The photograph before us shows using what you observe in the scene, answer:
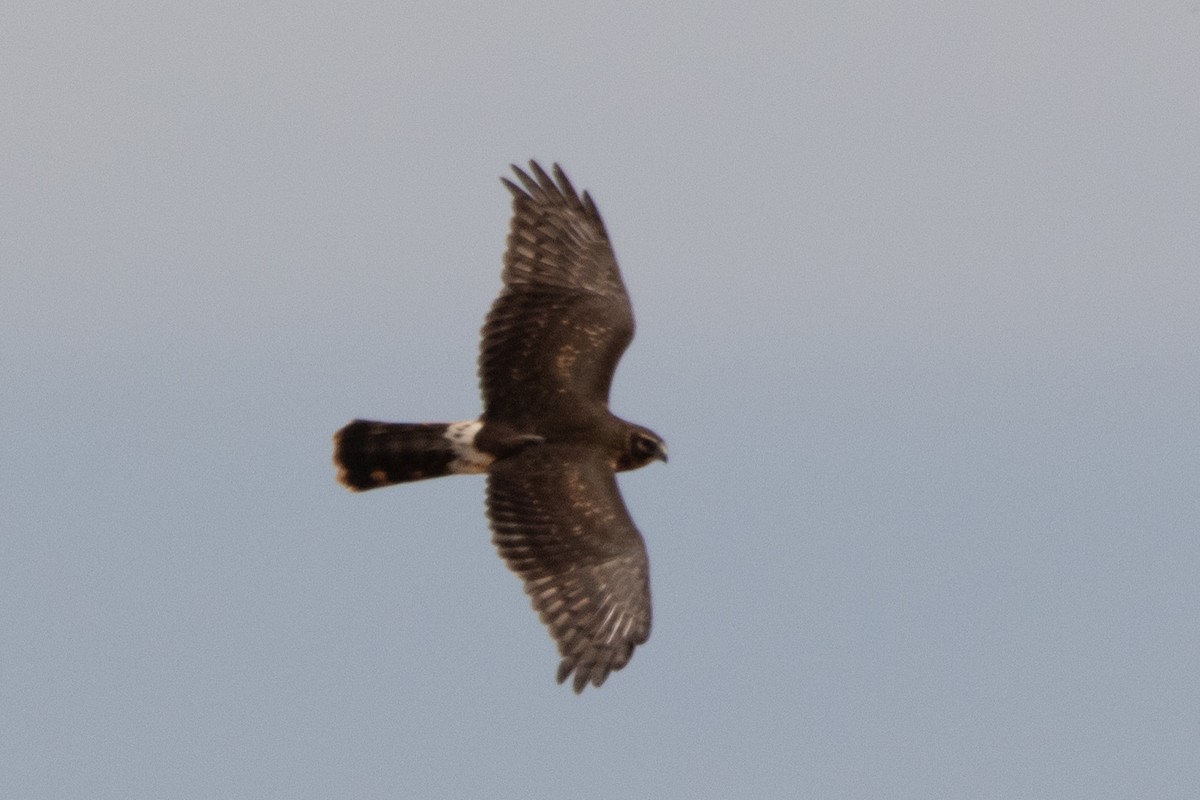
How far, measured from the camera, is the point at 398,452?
17406 mm

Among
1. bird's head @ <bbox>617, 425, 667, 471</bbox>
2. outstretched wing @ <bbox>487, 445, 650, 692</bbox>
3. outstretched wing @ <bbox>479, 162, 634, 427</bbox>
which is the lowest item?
outstretched wing @ <bbox>487, 445, 650, 692</bbox>

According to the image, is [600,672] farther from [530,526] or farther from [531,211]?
A: [531,211]

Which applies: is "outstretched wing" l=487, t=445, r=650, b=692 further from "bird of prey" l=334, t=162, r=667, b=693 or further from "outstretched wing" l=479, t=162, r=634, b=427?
"outstretched wing" l=479, t=162, r=634, b=427

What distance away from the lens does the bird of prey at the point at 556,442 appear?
648 inches

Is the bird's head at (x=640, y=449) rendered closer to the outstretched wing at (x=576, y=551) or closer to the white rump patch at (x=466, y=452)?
the outstretched wing at (x=576, y=551)

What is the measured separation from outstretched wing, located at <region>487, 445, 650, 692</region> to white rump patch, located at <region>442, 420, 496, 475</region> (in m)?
0.09

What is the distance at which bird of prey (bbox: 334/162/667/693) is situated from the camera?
16.5 meters

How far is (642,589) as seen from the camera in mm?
16531

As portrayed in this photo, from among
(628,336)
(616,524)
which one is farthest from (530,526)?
(628,336)

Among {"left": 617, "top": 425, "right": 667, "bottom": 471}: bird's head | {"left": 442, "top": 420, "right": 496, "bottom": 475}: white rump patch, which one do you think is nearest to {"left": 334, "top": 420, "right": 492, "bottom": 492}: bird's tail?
{"left": 442, "top": 420, "right": 496, "bottom": 475}: white rump patch

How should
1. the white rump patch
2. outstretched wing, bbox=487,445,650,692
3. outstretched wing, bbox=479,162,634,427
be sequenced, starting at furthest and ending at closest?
outstretched wing, bbox=479,162,634,427 < the white rump patch < outstretched wing, bbox=487,445,650,692

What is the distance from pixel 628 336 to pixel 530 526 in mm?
1744

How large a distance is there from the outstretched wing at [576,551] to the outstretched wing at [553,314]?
1.49ft

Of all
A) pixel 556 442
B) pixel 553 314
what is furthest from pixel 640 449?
pixel 553 314
